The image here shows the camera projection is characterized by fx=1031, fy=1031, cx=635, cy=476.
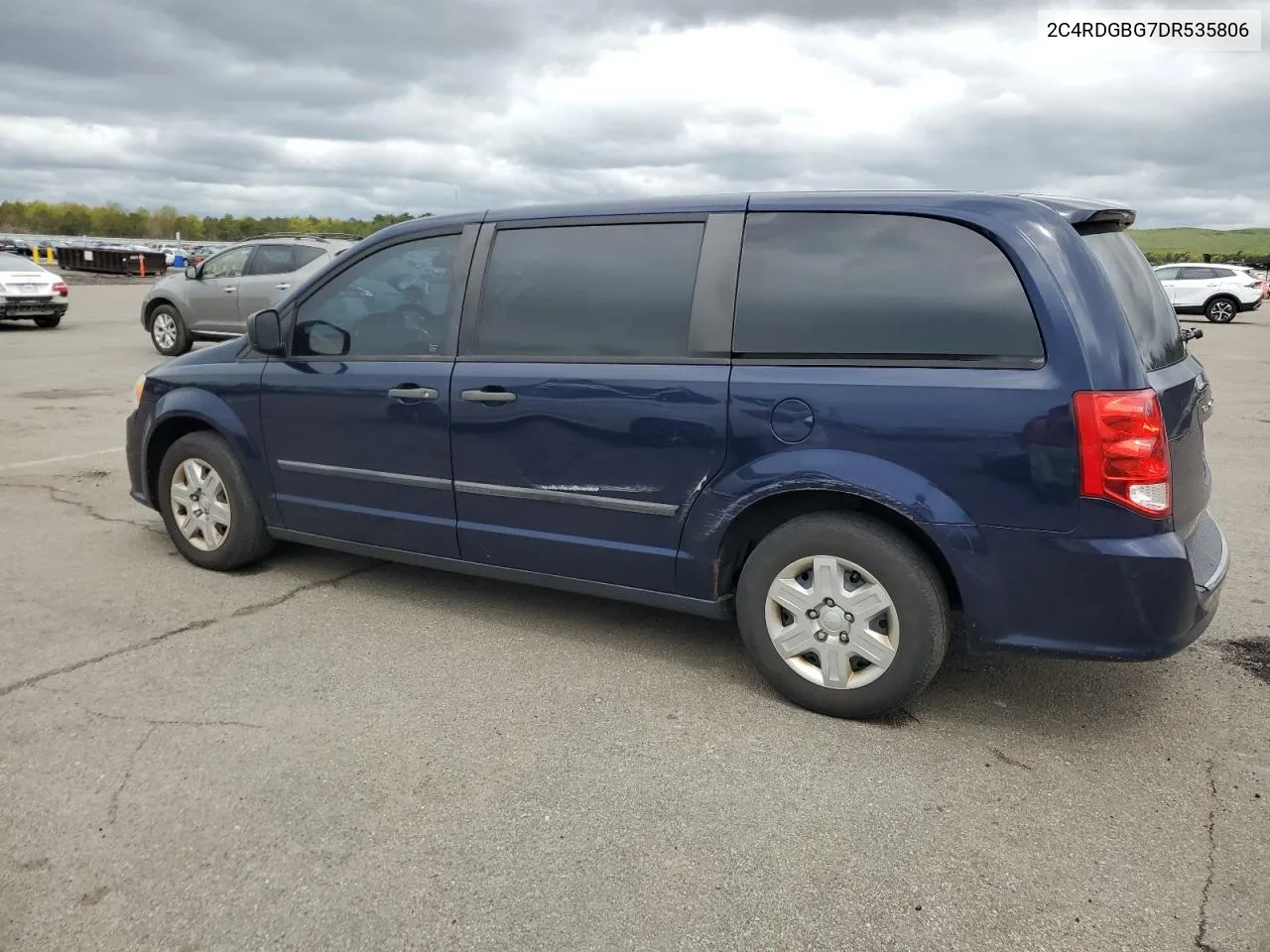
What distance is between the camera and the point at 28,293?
18.2 meters

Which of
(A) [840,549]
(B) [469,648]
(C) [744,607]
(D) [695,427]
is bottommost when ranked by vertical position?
(B) [469,648]

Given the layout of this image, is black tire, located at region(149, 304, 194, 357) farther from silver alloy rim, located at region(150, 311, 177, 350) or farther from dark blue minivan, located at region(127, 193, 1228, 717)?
dark blue minivan, located at region(127, 193, 1228, 717)

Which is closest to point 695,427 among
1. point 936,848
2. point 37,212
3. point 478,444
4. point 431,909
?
point 478,444

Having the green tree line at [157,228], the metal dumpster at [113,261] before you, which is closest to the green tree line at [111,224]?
the green tree line at [157,228]

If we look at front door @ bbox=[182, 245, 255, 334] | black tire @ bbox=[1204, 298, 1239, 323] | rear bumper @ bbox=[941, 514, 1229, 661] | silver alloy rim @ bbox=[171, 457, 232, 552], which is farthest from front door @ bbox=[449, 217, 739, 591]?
black tire @ bbox=[1204, 298, 1239, 323]

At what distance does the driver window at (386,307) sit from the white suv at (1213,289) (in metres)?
30.7

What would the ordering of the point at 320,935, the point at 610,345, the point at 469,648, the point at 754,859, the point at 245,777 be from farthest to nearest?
the point at 469,648, the point at 610,345, the point at 245,777, the point at 754,859, the point at 320,935

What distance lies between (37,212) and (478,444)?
125 m

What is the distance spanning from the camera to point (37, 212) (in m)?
109

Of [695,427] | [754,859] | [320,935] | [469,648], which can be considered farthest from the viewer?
[469,648]

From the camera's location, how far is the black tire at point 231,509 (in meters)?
5.03

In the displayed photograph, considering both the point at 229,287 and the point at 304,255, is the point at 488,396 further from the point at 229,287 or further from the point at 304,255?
the point at 229,287

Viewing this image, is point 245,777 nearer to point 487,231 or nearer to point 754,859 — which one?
point 754,859

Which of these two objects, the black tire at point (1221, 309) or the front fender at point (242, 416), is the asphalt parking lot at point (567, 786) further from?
the black tire at point (1221, 309)
